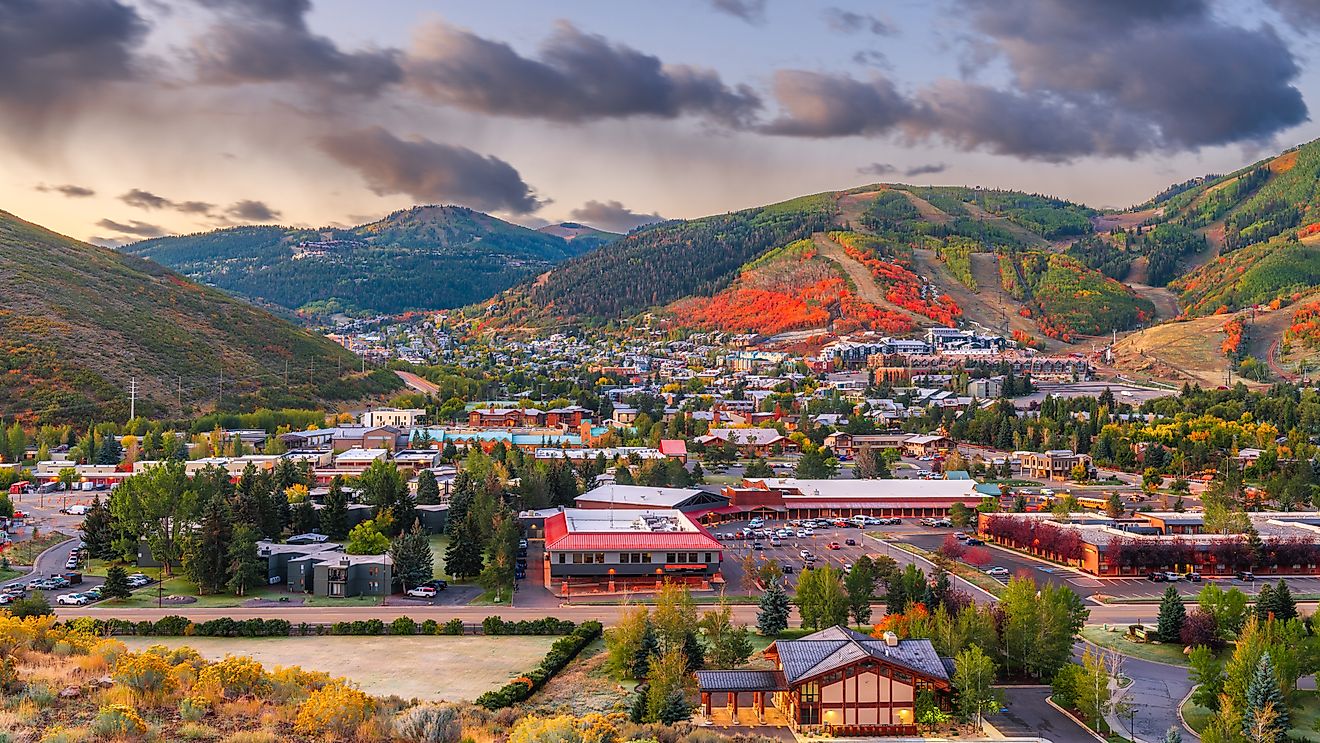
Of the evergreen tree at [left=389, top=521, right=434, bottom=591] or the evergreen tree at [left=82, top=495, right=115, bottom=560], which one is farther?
the evergreen tree at [left=82, top=495, right=115, bottom=560]

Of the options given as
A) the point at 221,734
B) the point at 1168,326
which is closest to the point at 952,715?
the point at 221,734

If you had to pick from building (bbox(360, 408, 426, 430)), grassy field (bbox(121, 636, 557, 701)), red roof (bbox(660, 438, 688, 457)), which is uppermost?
building (bbox(360, 408, 426, 430))

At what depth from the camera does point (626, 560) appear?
4869cm

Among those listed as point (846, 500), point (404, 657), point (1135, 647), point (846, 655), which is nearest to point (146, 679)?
point (404, 657)

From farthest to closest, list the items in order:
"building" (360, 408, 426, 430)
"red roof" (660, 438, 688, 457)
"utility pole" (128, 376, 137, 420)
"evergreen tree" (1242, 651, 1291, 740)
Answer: "building" (360, 408, 426, 430) < "utility pole" (128, 376, 137, 420) < "red roof" (660, 438, 688, 457) < "evergreen tree" (1242, 651, 1291, 740)

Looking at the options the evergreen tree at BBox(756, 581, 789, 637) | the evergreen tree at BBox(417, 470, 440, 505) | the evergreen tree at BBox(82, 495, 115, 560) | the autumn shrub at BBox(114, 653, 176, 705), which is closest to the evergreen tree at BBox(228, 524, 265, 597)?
the evergreen tree at BBox(82, 495, 115, 560)

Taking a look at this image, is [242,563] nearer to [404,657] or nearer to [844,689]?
[404,657]

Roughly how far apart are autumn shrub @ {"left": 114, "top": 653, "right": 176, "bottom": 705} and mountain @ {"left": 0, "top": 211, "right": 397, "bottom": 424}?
269 ft

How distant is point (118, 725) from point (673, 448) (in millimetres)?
75436

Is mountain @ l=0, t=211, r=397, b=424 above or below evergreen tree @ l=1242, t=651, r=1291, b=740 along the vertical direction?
above

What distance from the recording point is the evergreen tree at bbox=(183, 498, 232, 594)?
46.8 m

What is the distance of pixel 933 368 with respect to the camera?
166m

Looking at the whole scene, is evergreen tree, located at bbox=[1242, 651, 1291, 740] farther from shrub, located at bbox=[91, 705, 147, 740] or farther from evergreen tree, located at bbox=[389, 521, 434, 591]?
evergreen tree, located at bbox=[389, 521, 434, 591]

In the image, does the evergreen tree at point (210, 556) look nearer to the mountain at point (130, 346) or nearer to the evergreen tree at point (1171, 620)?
the evergreen tree at point (1171, 620)
